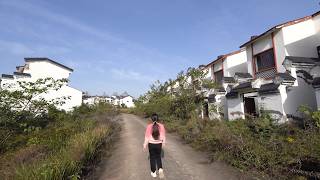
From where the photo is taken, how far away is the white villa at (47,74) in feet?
123

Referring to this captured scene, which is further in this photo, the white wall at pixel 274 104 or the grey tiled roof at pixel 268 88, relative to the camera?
the grey tiled roof at pixel 268 88

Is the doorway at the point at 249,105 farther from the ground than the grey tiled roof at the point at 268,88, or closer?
closer

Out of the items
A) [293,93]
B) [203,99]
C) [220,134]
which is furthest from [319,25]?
[220,134]

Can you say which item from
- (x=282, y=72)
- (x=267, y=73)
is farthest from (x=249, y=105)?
(x=282, y=72)

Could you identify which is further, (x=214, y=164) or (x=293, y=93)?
(x=293, y=93)

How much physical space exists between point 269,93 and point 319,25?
6.09 m

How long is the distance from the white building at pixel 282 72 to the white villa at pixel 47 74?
86.7 ft

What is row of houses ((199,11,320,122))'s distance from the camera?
1516 cm

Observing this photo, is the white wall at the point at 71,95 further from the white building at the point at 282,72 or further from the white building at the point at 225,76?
the white building at the point at 282,72

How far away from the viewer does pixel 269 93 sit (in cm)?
1591

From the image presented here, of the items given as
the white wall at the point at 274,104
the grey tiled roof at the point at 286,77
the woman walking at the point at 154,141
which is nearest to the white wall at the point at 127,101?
the white wall at the point at 274,104

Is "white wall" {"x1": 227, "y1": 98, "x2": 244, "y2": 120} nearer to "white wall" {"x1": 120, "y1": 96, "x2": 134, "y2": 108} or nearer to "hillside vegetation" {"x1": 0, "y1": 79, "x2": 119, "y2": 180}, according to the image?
"hillside vegetation" {"x1": 0, "y1": 79, "x2": 119, "y2": 180}

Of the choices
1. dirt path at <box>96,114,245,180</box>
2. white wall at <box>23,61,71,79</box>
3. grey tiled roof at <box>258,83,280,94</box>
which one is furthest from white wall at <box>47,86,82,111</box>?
grey tiled roof at <box>258,83,280,94</box>

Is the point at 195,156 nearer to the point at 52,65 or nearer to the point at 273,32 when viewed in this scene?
the point at 273,32
